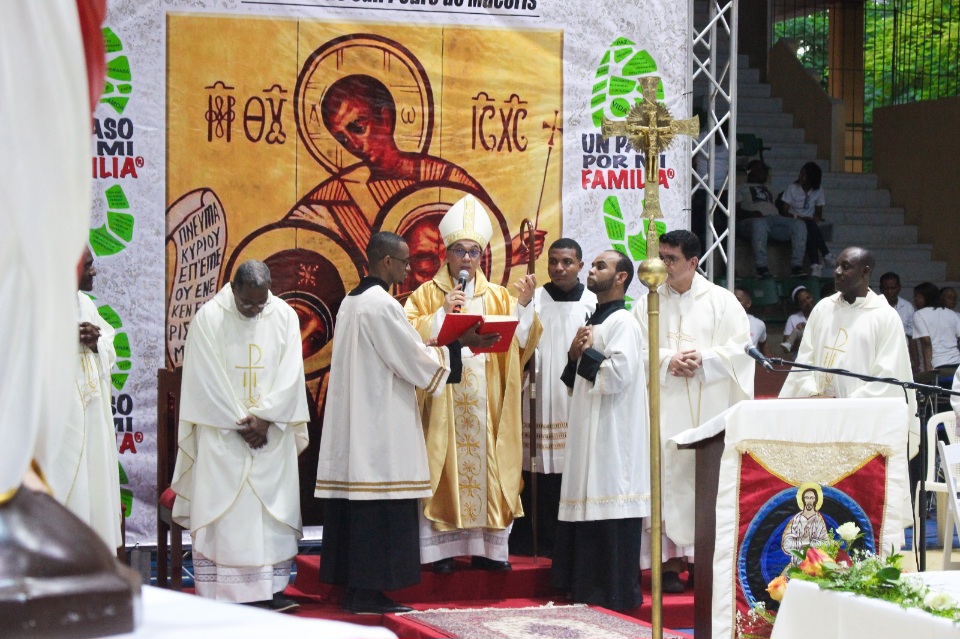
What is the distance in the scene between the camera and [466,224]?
25.5ft

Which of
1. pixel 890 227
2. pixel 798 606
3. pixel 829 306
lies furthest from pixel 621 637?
pixel 890 227

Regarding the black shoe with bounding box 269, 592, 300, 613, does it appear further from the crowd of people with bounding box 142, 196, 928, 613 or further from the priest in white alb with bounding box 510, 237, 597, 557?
the priest in white alb with bounding box 510, 237, 597, 557

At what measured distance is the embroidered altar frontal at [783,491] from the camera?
18.3ft

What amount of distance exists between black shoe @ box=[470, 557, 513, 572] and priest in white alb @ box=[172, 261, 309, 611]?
1094 millimetres

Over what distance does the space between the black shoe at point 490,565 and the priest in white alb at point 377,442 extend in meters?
0.66

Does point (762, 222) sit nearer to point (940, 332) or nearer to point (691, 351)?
point (940, 332)

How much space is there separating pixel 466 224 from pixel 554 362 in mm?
1011

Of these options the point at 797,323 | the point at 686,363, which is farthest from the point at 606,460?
the point at 797,323

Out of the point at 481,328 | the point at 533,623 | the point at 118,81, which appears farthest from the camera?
the point at 118,81

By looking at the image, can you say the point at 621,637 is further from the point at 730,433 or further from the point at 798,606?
the point at 798,606

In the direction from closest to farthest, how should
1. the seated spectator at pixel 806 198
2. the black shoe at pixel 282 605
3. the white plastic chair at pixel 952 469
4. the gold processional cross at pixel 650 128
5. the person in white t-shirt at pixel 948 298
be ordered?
the gold processional cross at pixel 650 128 → the white plastic chair at pixel 952 469 → the black shoe at pixel 282 605 → the person in white t-shirt at pixel 948 298 → the seated spectator at pixel 806 198

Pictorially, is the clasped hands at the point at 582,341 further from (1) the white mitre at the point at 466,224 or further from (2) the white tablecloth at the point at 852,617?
(2) the white tablecloth at the point at 852,617

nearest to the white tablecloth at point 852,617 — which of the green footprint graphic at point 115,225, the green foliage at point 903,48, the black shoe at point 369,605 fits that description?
the black shoe at point 369,605

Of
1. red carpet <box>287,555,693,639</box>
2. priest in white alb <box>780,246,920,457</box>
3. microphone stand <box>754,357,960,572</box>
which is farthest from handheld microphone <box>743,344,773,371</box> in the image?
priest in white alb <box>780,246,920,457</box>
